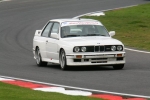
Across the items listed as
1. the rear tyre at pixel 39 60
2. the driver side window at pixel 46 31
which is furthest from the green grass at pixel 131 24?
the driver side window at pixel 46 31

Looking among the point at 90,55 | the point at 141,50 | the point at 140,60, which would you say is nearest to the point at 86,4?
the point at 141,50

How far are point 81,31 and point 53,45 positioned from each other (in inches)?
33.2

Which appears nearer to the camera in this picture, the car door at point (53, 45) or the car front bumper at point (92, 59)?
the car front bumper at point (92, 59)

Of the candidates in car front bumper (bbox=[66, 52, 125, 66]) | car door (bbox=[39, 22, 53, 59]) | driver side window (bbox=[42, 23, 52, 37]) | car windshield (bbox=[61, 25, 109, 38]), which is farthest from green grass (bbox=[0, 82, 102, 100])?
driver side window (bbox=[42, 23, 52, 37])

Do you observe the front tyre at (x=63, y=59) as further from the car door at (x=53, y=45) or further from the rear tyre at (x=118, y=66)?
the rear tyre at (x=118, y=66)

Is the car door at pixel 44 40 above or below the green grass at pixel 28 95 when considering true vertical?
below

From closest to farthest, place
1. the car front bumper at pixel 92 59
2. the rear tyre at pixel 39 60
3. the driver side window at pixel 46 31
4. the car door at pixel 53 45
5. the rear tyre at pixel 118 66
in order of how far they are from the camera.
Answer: the car front bumper at pixel 92 59, the rear tyre at pixel 118 66, the car door at pixel 53 45, the driver side window at pixel 46 31, the rear tyre at pixel 39 60

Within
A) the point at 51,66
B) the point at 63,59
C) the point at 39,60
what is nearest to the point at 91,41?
the point at 63,59

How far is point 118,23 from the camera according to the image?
3300 cm

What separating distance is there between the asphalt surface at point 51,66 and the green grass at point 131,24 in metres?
2.50

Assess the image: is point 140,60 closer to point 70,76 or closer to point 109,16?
point 70,76

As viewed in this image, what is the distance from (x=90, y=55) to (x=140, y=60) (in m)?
3.33

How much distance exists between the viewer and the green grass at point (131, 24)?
84.3 feet

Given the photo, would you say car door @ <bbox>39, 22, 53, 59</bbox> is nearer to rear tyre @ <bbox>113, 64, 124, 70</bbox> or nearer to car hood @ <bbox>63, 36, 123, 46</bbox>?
car hood @ <bbox>63, 36, 123, 46</bbox>
